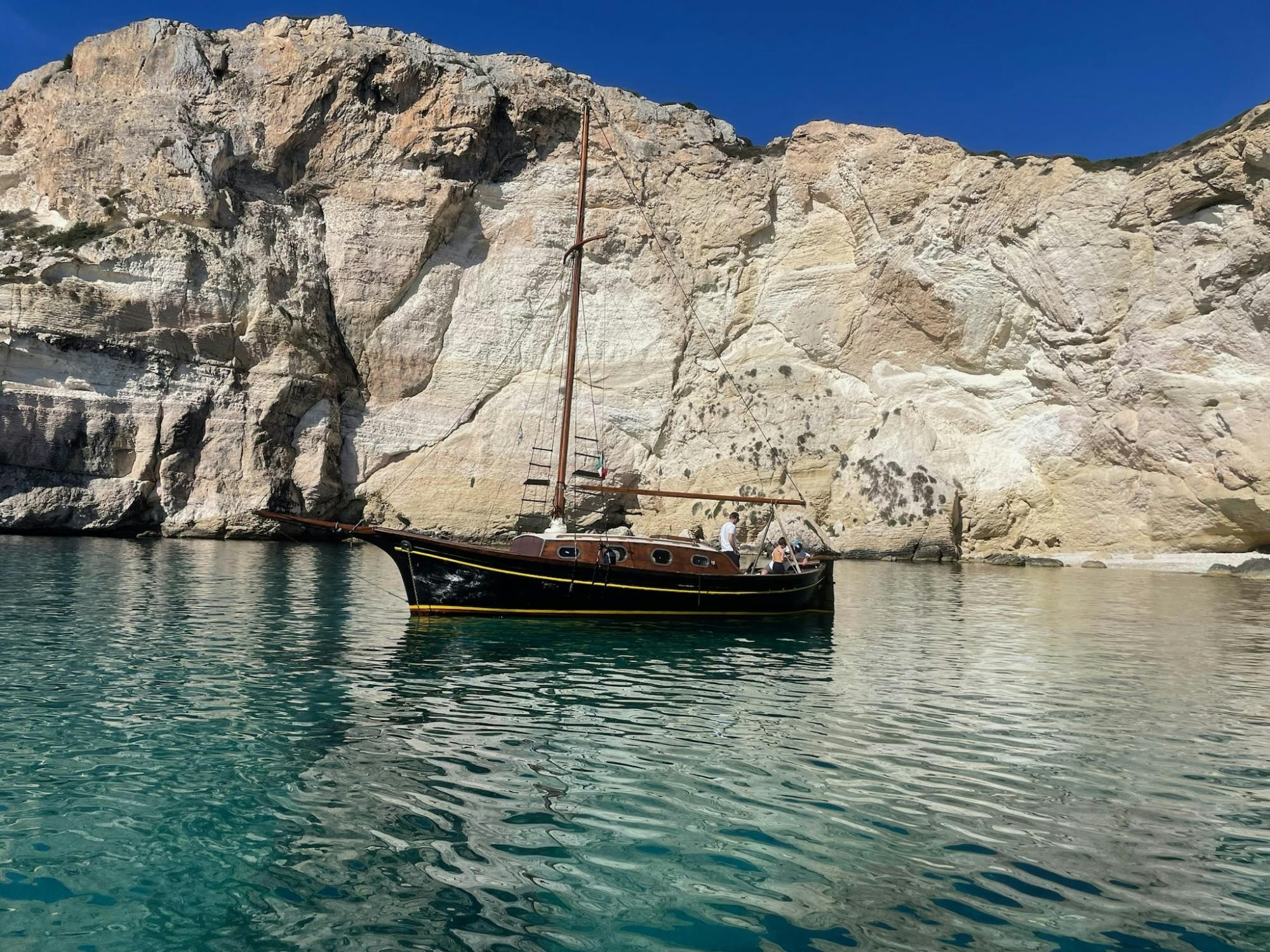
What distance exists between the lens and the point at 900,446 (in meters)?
46.1

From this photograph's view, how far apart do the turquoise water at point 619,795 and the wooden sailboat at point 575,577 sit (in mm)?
2493

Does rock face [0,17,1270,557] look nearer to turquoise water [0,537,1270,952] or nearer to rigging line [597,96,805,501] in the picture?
rigging line [597,96,805,501]

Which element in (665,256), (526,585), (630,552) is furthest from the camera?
(665,256)

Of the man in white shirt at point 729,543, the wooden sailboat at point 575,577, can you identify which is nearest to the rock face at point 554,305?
the man in white shirt at point 729,543

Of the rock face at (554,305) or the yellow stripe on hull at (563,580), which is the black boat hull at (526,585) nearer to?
the yellow stripe on hull at (563,580)

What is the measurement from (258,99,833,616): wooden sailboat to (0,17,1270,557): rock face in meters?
26.3

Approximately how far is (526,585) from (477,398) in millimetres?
35072

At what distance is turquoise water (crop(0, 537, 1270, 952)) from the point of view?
520cm

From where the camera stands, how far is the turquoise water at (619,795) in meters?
5.20

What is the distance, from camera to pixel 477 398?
5184cm

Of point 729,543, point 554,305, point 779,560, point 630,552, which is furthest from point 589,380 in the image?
point 630,552

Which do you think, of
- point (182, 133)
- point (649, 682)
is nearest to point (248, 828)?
point (649, 682)

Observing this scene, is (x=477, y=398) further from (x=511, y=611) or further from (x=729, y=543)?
(x=511, y=611)

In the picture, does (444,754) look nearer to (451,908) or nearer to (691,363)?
(451,908)
